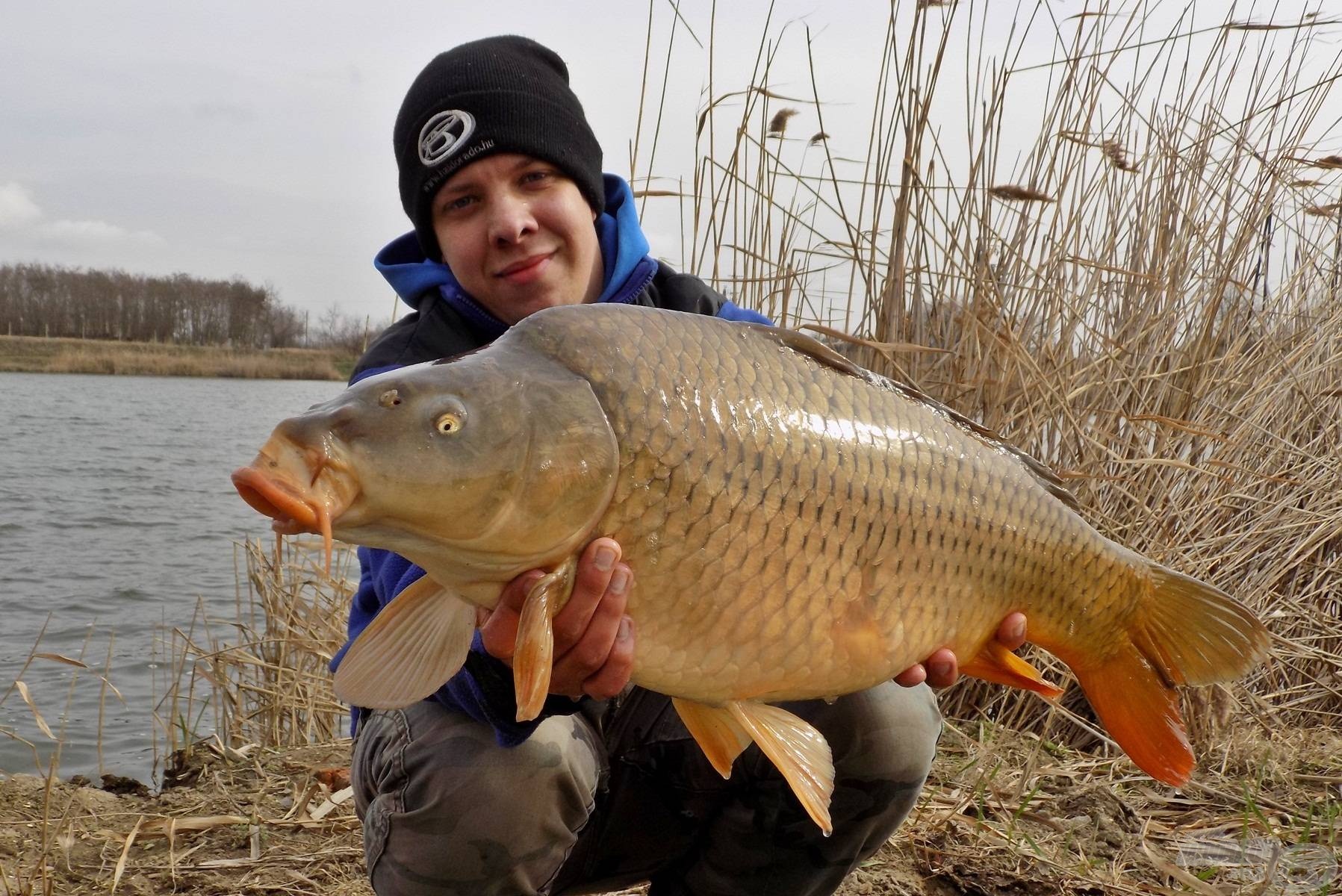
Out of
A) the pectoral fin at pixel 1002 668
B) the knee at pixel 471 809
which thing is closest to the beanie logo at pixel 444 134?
the knee at pixel 471 809

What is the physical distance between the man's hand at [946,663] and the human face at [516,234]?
0.77 metres

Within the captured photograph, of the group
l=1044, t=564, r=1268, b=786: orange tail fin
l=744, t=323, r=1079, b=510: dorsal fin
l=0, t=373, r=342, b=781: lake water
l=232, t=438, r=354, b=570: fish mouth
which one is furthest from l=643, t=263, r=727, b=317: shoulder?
l=0, t=373, r=342, b=781: lake water

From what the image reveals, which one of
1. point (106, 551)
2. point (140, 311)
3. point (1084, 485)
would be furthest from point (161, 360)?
point (1084, 485)

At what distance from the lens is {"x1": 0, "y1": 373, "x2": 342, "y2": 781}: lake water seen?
4.08m

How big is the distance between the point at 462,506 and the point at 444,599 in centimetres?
18

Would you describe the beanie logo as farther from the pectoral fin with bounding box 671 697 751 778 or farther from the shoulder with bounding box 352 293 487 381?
the pectoral fin with bounding box 671 697 751 778

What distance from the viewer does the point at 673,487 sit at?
1135mm

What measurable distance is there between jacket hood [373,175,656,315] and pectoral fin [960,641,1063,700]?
81cm

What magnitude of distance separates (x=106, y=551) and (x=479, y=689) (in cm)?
718

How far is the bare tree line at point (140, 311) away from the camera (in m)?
35.4

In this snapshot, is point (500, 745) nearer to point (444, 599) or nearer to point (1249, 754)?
point (444, 599)

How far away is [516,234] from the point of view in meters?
1.74

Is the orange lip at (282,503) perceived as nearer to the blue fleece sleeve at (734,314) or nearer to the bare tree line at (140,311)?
the blue fleece sleeve at (734,314)

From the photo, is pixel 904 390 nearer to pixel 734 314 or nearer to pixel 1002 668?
pixel 1002 668
